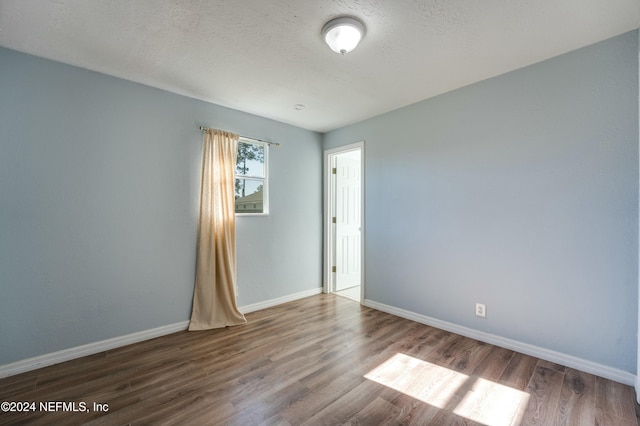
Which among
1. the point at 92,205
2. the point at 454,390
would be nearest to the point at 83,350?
the point at 92,205

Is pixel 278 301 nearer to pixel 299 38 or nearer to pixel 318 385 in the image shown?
pixel 318 385

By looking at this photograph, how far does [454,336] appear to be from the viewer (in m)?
2.77

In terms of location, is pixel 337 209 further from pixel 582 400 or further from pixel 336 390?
pixel 582 400

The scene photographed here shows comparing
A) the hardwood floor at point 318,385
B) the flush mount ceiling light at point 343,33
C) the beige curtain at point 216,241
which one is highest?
the flush mount ceiling light at point 343,33

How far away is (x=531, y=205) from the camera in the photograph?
238 cm

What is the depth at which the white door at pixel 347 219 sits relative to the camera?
4344 millimetres

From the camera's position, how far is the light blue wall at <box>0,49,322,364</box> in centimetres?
215

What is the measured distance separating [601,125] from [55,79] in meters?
4.33

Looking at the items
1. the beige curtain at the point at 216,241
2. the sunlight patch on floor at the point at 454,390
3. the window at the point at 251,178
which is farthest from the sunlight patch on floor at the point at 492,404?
the window at the point at 251,178

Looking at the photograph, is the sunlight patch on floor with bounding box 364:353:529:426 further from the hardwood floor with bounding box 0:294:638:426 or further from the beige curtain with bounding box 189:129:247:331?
the beige curtain with bounding box 189:129:247:331

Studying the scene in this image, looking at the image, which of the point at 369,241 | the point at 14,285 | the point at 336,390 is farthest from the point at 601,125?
the point at 14,285

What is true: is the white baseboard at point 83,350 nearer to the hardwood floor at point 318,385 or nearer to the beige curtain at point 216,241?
the hardwood floor at point 318,385

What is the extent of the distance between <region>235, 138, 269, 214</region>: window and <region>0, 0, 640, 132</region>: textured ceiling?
33.2 inches

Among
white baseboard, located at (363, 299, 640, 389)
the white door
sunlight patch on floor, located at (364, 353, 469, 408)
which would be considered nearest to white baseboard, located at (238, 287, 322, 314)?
the white door
